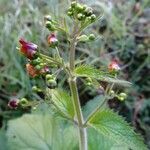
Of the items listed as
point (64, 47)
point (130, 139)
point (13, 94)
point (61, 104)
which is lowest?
point (130, 139)

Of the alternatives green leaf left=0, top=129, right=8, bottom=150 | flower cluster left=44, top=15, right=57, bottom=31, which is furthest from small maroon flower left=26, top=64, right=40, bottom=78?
green leaf left=0, top=129, right=8, bottom=150

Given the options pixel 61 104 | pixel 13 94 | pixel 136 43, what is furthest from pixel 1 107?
pixel 61 104

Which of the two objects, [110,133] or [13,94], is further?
[13,94]

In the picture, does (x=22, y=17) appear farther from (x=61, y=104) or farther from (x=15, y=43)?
(x=61, y=104)

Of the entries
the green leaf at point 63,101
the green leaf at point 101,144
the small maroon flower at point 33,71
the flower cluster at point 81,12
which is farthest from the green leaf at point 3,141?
the flower cluster at point 81,12

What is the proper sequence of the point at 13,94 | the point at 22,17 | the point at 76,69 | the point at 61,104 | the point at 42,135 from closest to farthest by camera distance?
the point at 76,69, the point at 61,104, the point at 42,135, the point at 13,94, the point at 22,17

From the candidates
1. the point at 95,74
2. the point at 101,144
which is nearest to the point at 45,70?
the point at 95,74

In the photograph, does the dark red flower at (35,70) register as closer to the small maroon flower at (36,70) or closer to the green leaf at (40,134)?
the small maroon flower at (36,70)
